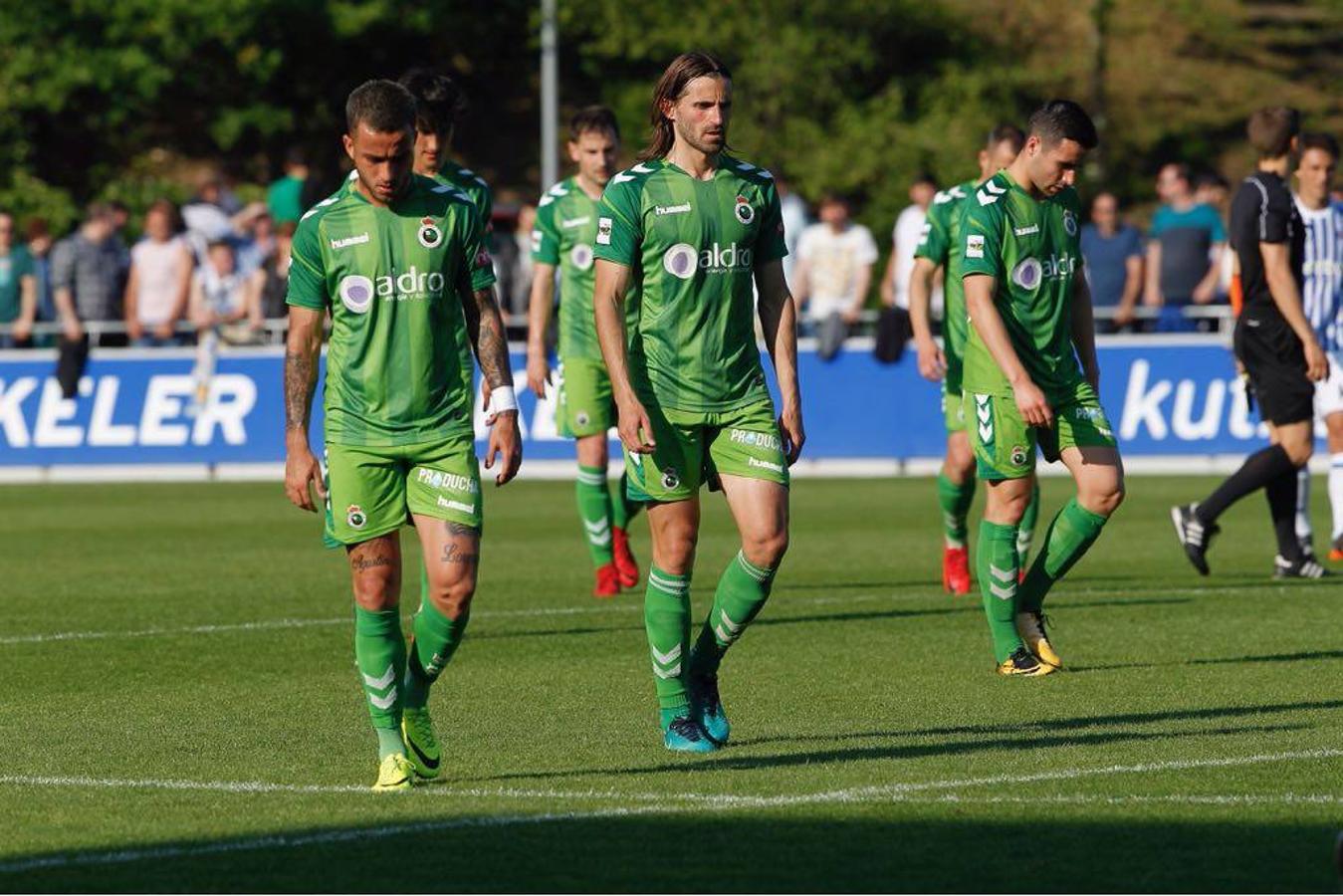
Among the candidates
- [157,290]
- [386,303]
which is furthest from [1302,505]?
[157,290]

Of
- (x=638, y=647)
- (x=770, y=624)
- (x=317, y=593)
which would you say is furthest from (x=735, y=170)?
(x=317, y=593)

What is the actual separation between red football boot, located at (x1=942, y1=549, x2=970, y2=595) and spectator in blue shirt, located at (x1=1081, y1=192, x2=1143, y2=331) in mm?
11177

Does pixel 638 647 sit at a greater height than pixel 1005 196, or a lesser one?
lesser

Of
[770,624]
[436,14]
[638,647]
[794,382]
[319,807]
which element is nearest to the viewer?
[319,807]

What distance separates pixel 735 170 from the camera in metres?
9.11

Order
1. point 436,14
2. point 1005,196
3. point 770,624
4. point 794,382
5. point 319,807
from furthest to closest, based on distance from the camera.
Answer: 1. point 436,14
2. point 770,624
3. point 1005,196
4. point 794,382
5. point 319,807

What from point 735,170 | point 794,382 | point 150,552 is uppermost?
point 735,170

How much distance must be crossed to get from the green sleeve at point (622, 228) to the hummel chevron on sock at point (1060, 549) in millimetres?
2712

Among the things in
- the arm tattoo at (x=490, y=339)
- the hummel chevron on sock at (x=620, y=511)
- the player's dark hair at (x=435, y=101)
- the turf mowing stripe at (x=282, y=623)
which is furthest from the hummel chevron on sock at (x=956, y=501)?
the arm tattoo at (x=490, y=339)

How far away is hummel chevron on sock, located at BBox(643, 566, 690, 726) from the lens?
9062 millimetres

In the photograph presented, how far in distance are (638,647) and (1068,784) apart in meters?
4.21

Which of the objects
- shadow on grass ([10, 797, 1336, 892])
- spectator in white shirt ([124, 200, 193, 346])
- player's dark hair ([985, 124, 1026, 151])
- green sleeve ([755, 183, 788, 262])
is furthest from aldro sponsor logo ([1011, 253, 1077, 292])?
spectator in white shirt ([124, 200, 193, 346])

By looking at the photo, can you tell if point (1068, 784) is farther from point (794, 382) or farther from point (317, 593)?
point (317, 593)

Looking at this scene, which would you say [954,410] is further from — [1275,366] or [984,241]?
[984,241]
